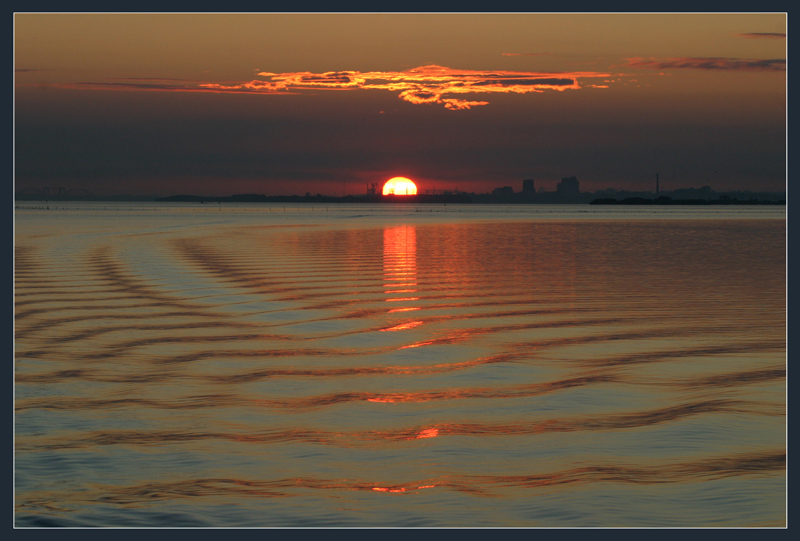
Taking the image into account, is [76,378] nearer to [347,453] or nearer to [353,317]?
[347,453]

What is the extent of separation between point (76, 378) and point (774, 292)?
A: 11.5 metres

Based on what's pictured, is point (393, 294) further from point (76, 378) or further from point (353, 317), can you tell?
point (76, 378)

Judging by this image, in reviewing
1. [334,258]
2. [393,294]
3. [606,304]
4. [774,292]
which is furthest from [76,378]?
[334,258]

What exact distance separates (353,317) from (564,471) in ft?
20.6

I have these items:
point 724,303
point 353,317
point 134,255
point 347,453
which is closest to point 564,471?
point 347,453

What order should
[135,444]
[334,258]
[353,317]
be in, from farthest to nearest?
[334,258] → [353,317] → [135,444]

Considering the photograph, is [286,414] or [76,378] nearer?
[286,414]

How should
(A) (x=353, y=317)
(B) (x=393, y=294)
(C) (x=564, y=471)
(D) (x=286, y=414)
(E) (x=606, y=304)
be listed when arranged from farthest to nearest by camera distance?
(B) (x=393, y=294)
(E) (x=606, y=304)
(A) (x=353, y=317)
(D) (x=286, y=414)
(C) (x=564, y=471)

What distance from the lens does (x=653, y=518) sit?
4.80 meters

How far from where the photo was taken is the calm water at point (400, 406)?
500 cm

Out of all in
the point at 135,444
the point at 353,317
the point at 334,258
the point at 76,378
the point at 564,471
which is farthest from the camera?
the point at 334,258

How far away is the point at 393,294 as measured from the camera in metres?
13.8

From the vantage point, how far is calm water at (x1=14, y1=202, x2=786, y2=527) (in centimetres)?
500

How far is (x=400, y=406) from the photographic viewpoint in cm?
690
